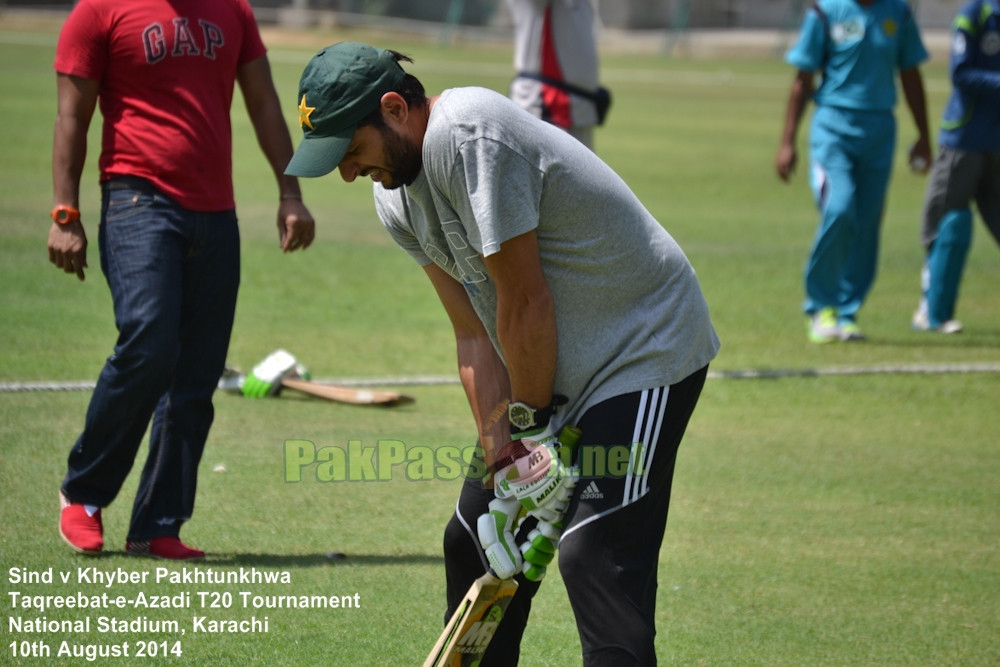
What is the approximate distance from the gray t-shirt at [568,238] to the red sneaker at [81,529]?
203 centimetres

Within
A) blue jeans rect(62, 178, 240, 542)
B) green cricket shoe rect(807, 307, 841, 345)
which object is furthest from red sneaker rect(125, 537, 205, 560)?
green cricket shoe rect(807, 307, 841, 345)

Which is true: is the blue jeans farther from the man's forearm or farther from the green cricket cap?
the green cricket cap

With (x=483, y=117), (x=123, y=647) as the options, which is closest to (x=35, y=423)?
(x=123, y=647)

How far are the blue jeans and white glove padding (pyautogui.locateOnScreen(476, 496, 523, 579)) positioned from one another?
5.66 feet

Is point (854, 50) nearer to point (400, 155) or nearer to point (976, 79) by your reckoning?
point (976, 79)

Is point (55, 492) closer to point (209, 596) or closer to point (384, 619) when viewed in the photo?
point (209, 596)

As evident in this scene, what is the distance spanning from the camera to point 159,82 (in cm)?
480

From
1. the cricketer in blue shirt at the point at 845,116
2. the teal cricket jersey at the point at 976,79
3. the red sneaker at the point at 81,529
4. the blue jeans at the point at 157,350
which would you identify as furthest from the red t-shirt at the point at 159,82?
the teal cricket jersey at the point at 976,79

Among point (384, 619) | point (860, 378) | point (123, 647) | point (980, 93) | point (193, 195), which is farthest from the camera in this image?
point (980, 93)

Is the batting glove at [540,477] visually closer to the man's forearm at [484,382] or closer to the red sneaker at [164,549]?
the man's forearm at [484,382]

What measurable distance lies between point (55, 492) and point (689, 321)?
123 inches

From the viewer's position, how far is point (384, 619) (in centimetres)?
438

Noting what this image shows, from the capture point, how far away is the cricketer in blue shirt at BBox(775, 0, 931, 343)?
8695 millimetres

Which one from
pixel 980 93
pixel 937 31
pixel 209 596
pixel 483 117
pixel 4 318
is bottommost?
pixel 937 31
